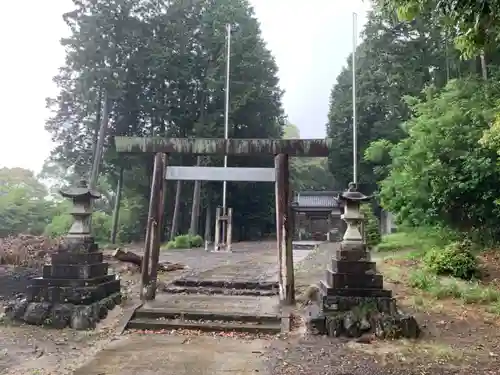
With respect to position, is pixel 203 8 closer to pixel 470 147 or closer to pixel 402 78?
pixel 402 78

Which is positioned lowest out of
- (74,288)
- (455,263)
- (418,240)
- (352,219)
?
(74,288)

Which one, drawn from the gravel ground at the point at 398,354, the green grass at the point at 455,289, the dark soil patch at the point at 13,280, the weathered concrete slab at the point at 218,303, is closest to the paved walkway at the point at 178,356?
the gravel ground at the point at 398,354

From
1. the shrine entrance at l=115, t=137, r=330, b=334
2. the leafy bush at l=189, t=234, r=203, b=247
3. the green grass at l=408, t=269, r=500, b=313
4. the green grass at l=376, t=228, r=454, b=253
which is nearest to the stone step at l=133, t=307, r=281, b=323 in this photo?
the shrine entrance at l=115, t=137, r=330, b=334

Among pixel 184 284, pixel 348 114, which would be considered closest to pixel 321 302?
pixel 184 284

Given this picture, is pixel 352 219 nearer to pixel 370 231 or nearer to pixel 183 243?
pixel 370 231

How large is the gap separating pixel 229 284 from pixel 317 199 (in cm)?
2234

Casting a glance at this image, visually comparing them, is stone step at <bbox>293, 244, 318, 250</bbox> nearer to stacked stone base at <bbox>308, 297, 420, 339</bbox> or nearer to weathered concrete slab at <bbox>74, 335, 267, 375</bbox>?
stacked stone base at <bbox>308, 297, 420, 339</bbox>

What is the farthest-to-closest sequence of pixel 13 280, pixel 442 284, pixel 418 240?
1. pixel 418 240
2. pixel 13 280
3. pixel 442 284

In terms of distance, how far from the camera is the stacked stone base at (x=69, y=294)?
649 cm

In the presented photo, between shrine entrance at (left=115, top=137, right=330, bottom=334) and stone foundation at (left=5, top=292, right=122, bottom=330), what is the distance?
50.1 inches

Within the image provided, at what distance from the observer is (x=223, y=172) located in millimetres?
8203

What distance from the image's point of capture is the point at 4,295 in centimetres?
966

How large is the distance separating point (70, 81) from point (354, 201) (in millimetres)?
19840

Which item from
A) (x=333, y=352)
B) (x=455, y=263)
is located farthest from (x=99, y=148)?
(x=333, y=352)
